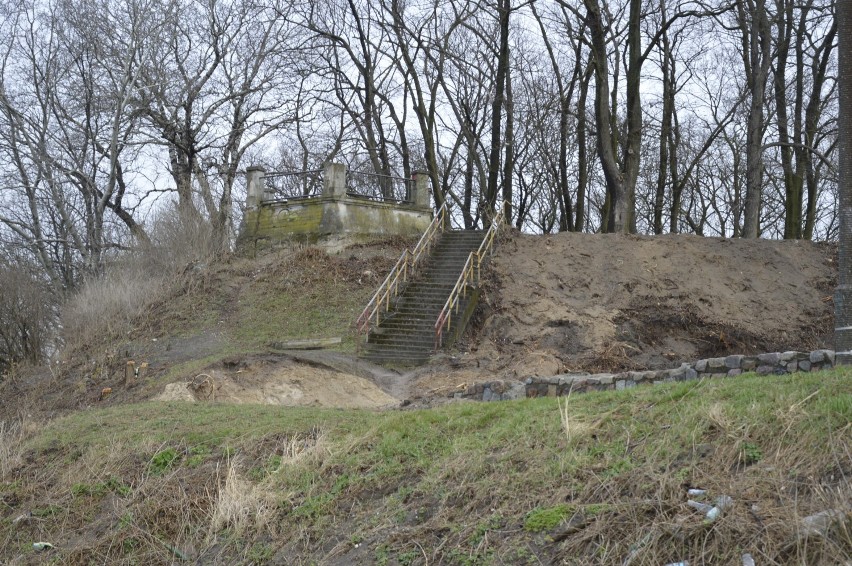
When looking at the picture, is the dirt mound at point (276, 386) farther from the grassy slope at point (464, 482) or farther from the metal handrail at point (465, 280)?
the grassy slope at point (464, 482)

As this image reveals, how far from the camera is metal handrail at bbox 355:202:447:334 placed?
71.1 ft

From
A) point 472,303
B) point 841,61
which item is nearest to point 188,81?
point 472,303

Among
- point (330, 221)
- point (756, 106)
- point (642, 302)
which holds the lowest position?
point (642, 302)

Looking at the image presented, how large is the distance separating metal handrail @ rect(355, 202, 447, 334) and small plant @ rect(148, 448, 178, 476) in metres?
10.3

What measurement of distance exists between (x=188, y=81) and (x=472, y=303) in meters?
14.8

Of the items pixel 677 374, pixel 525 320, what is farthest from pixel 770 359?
pixel 525 320

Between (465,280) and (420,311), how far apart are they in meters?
1.37

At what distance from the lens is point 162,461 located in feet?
33.3

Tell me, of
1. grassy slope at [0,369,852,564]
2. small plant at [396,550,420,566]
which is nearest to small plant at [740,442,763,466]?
grassy slope at [0,369,852,564]

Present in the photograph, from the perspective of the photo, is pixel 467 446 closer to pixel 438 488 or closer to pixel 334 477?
pixel 438 488

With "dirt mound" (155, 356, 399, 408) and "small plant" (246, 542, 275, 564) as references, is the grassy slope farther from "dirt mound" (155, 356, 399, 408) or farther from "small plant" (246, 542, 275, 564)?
"dirt mound" (155, 356, 399, 408)

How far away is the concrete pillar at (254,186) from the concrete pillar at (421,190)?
491cm

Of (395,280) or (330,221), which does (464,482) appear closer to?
(395,280)

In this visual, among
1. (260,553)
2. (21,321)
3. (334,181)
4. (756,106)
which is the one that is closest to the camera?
(260,553)
